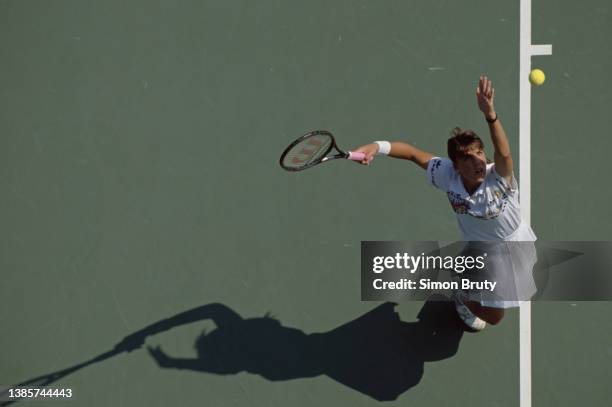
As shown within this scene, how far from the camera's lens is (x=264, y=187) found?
18.6 ft

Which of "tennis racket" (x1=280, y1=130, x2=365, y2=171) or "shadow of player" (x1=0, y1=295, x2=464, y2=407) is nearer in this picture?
"tennis racket" (x1=280, y1=130, x2=365, y2=171)

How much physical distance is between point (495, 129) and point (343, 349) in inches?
73.3

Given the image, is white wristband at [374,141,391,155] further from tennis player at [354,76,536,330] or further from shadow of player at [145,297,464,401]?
shadow of player at [145,297,464,401]

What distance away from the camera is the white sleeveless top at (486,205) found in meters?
4.71

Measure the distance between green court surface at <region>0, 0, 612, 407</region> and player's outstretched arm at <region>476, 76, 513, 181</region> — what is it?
40.5 inches

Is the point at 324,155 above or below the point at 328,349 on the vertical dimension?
above

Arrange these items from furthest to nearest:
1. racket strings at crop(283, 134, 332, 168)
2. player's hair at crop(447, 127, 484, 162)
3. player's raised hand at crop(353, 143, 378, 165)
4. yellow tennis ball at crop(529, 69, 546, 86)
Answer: yellow tennis ball at crop(529, 69, 546, 86) < racket strings at crop(283, 134, 332, 168) < player's raised hand at crop(353, 143, 378, 165) < player's hair at crop(447, 127, 484, 162)

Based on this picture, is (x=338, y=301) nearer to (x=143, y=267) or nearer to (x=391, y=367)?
(x=391, y=367)

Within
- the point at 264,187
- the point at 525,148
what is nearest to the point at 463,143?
the point at 525,148

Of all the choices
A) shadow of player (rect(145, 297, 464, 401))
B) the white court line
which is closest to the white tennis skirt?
the white court line

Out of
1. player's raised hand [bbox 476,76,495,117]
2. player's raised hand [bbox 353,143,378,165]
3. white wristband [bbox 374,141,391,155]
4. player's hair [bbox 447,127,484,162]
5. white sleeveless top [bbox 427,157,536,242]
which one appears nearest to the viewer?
player's raised hand [bbox 476,76,495,117]

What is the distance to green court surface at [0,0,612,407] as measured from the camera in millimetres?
5395

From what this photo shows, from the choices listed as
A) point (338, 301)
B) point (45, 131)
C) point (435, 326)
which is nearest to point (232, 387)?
point (338, 301)

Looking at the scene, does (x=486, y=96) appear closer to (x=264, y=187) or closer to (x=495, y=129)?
(x=495, y=129)
